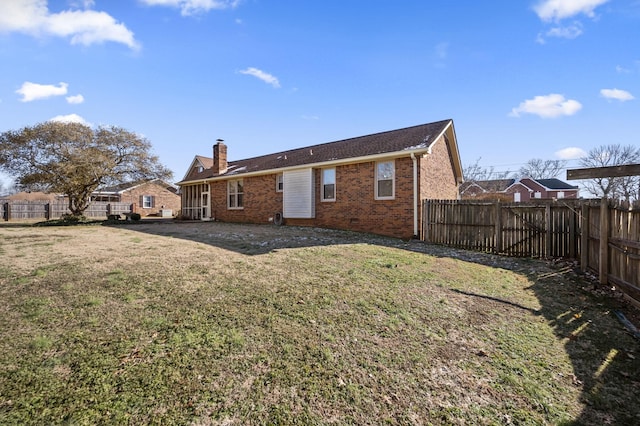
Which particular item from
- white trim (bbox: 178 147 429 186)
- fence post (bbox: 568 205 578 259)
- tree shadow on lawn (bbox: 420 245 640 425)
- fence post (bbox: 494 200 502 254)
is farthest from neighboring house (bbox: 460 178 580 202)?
tree shadow on lawn (bbox: 420 245 640 425)

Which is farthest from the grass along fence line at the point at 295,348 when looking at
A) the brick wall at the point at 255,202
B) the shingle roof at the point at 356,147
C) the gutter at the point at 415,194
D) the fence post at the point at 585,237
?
the brick wall at the point at 255,202

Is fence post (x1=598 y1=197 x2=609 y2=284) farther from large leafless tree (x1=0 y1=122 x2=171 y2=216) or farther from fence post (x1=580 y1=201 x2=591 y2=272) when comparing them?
large leafless tree (x1=0 y1=122 x2=171 y2=216)

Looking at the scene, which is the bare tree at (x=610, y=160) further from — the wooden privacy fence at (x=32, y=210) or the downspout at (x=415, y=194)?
the wooden privacy fence at (x=32, y=210)

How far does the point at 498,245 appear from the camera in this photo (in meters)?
10.1

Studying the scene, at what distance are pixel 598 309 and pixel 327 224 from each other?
10.7 meters

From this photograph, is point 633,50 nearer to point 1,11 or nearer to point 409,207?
point 409,207

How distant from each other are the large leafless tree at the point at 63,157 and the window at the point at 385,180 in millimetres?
15435

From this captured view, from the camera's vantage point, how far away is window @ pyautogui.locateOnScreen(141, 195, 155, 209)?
122 feet

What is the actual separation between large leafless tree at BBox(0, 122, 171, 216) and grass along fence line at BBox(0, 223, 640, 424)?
13.3 meters

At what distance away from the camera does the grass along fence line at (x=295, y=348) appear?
8.21ft

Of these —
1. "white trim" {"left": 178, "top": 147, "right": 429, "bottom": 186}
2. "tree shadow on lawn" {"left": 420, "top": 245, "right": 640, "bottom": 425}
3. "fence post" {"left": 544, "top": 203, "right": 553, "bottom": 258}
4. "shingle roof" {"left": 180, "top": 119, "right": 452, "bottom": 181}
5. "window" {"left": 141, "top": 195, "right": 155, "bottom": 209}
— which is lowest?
"tree shadow on lawn" {"left": 420, "top": 245, "right": 640, "bottom": 425}

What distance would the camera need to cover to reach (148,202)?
123ft

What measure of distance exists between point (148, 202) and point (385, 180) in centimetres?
3386

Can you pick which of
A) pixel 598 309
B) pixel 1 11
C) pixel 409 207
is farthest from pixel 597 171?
pixel 1 11
